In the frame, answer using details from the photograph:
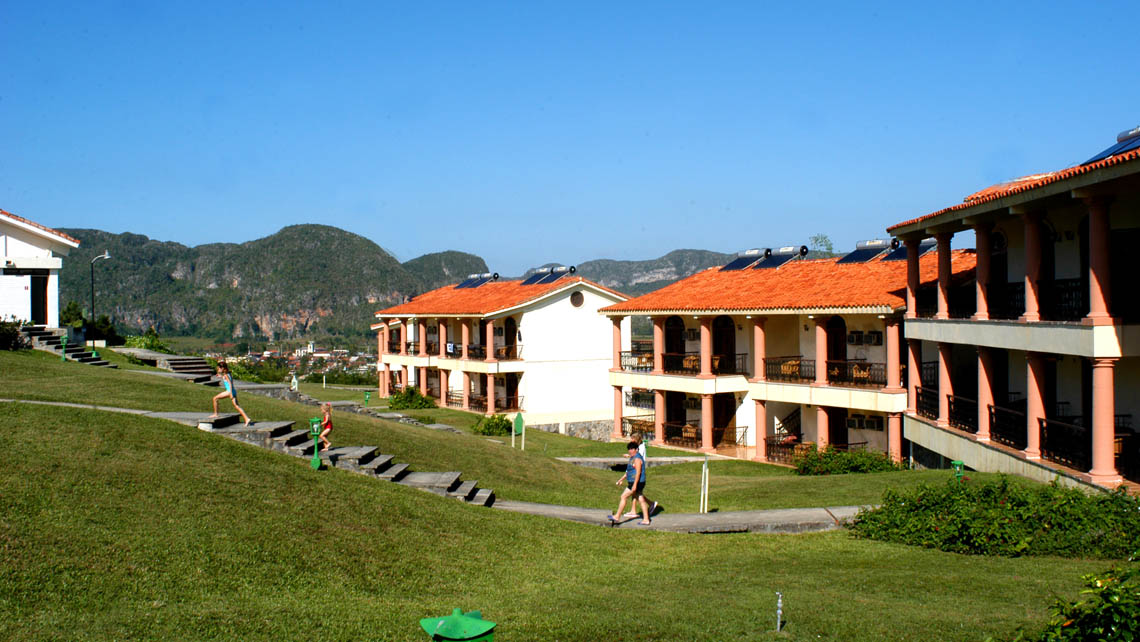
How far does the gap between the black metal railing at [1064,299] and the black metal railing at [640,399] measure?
21.8 meters

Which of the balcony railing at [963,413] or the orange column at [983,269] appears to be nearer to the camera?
the orange column at [983,269]

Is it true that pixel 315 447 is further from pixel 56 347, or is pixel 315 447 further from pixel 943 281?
pixel 56 347

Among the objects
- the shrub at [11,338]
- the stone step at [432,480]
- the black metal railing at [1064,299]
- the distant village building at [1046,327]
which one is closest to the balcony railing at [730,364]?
the distant village building at [1046,327]

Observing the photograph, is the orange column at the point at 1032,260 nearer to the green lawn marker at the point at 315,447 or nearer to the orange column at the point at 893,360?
the orange column at the point at 893,360

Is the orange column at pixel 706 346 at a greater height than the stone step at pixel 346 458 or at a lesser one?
greater

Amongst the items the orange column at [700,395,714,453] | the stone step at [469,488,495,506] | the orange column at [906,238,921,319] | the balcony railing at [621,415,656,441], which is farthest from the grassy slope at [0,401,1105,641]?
the balcony railing at [621,415,656,441]

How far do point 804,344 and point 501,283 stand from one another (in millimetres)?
24642

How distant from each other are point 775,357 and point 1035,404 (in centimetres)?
1462

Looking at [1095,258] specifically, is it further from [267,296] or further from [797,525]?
[267,296]

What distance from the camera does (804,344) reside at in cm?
3200

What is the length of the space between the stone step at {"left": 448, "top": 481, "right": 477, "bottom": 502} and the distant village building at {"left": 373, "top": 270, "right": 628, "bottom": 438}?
27450 mm

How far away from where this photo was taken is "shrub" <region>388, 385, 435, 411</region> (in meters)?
45.9

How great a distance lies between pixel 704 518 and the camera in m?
15.3

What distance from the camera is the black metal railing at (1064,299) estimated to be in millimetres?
17188
